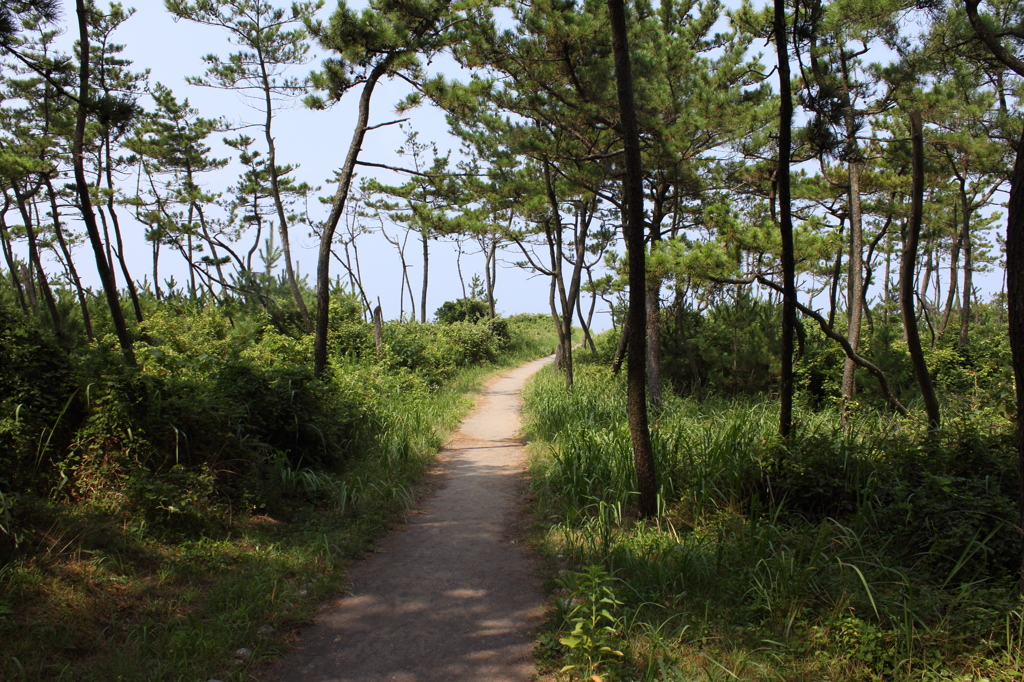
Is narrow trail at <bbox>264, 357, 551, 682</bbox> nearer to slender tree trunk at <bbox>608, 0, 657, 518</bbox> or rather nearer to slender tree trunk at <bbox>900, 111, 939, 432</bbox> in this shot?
slender tree trunk at <bbox>608, 0, 657, 518</bbox>

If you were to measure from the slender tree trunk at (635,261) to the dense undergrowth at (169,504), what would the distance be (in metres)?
2.44

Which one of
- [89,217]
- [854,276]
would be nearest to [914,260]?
[854,276]

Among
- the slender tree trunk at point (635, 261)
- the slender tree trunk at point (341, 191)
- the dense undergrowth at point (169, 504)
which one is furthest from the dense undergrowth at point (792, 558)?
the slender tree trunk at point (341, 191)

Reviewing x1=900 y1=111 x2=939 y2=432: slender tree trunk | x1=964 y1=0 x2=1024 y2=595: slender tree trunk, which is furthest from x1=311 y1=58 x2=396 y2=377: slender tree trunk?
x1=964 y1=0 x2=1024 y2=595: slender tree trunk

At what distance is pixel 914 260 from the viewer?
542 centimetres

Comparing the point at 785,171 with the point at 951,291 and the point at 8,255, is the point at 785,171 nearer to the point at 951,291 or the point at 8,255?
the point at 951,291

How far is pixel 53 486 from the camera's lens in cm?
453

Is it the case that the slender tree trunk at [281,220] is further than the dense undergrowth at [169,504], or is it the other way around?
the slender tree trunk at [281,220]

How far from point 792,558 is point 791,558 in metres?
0.05

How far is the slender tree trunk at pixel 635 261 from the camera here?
16.0 feet

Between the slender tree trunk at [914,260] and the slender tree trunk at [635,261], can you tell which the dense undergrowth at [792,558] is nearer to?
the slender tree trunk at [635,261]

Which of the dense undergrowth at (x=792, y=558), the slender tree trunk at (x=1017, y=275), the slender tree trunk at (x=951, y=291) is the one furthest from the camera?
the slender tree trunk at (x=951, y=291)

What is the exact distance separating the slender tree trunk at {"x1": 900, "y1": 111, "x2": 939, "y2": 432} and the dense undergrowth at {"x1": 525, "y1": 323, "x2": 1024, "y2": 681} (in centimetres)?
41

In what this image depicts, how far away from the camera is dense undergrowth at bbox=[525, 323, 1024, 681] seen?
118 inches
